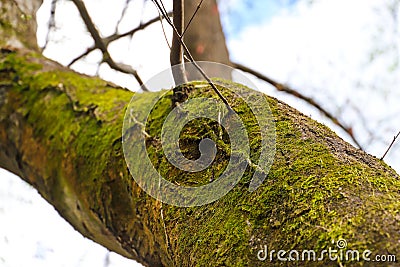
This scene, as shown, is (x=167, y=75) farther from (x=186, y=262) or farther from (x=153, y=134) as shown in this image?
(x=186, y=262)

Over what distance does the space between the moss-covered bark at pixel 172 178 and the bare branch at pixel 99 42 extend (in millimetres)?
1434

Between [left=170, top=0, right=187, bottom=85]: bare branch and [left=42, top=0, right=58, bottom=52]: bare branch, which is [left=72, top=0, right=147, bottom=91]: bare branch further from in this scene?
[left=170, top=0, right=187, bottom=85]: bare branch

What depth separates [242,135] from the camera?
0.92m

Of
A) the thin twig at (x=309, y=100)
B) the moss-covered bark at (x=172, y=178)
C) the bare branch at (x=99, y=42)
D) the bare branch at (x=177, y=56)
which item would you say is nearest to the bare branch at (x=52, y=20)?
the bare branch at (x=99, y=42)

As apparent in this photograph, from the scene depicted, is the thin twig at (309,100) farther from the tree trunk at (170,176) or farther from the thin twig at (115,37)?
the tree trunk at (170,176)

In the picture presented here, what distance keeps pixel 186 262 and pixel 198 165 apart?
201 millimetres

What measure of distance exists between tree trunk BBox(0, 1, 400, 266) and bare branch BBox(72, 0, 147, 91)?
118 centimetres

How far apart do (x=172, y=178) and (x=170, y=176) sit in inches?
0.4

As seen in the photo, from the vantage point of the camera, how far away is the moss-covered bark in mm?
722

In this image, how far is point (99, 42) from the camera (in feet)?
9.34

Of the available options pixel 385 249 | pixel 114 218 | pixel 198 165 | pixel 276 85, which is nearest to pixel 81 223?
pixel 114 218

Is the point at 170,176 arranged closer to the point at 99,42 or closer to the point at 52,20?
the point at 99,42

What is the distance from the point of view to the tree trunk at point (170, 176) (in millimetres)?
721

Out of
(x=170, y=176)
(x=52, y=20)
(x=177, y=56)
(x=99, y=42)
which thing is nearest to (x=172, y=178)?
(x=170, y=176)
